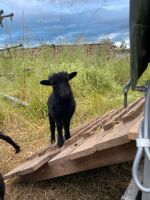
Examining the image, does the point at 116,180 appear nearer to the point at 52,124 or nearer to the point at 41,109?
the point at 52,124

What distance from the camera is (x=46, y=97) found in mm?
7918

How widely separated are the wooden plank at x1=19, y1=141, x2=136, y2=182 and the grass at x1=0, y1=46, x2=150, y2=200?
22 centimetres

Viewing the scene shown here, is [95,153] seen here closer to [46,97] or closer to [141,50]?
[141,50]

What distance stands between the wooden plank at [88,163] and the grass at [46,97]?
0.71ft

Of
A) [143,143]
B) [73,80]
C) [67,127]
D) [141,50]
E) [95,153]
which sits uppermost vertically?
[141,50]

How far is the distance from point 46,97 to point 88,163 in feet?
14.3

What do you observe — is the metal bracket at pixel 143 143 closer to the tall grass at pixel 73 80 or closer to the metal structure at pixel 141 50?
the metal structure at pixel 141 50

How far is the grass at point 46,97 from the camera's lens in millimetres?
4574

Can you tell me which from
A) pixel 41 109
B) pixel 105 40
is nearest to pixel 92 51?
pixel 105 40

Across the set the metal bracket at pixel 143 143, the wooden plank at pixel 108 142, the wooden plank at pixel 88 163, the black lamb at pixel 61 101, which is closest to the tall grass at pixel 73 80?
the black lamb at pixel 61 101

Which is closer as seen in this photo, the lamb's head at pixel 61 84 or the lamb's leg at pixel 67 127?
the lamb's head at pixel 61 84

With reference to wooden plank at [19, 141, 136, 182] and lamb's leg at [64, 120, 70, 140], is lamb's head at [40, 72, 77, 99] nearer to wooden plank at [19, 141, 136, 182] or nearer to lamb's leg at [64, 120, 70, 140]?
lamb's leg at [64, 120, 70, 140]

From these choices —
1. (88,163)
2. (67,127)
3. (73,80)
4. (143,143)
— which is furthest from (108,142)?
(73,80)

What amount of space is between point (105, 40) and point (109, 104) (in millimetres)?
3671
